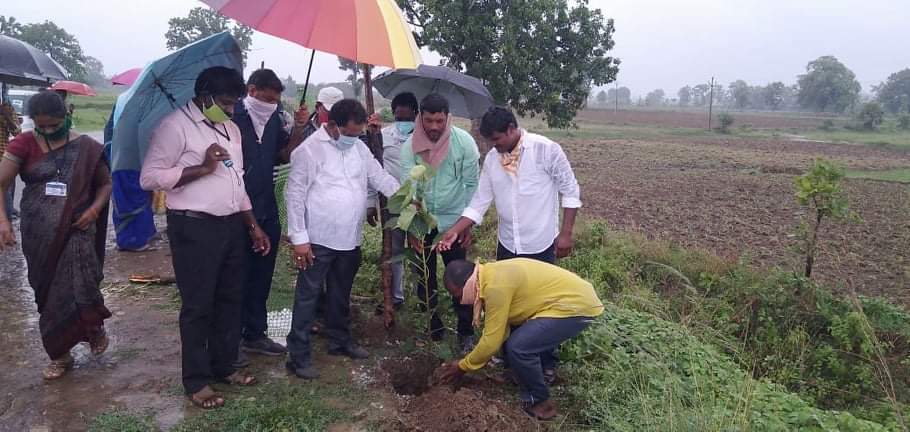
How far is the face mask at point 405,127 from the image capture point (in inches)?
174

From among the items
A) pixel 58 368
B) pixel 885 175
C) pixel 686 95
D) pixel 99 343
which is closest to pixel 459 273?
pixel 99 343

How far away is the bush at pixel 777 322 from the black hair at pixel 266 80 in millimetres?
2446

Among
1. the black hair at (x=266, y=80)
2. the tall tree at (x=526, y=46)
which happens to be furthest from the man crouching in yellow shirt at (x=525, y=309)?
the tall tree at (x=526, y=46)

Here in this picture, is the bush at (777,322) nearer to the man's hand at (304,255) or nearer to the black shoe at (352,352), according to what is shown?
the black shoe at (352,352)

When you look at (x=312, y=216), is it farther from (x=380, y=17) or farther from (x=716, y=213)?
(x=716, y=213)

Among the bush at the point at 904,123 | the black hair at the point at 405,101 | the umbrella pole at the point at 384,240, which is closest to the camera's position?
the umbrella pole at the point at 384,240

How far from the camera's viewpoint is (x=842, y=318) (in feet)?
18.2

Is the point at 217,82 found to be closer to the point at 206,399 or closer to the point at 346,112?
the point at 346,112

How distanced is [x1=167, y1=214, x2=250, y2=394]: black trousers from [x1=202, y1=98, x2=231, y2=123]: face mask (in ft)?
1.66

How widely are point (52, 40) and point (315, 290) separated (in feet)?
167

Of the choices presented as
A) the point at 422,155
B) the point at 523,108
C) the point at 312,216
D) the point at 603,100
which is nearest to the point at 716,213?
the point at 523,108

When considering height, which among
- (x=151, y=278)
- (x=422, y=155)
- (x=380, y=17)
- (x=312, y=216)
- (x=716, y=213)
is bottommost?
(x=716, y=213)

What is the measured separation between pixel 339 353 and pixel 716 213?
29.6 feet

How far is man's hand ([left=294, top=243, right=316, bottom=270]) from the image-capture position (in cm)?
354
